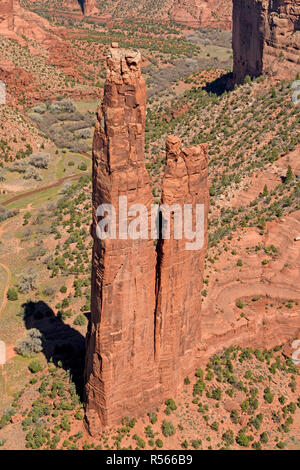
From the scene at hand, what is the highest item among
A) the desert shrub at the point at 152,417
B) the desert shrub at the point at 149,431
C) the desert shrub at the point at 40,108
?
the desert shrub at the point at 40,108

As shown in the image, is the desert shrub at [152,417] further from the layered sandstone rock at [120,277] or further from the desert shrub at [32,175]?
the desert shrub at [32,175]

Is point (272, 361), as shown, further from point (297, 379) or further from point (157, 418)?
point (157, 418)

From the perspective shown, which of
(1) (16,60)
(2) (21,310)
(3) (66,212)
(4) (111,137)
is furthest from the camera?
(1) (16,60)

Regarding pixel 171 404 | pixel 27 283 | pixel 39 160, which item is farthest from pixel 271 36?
pixel 171 404

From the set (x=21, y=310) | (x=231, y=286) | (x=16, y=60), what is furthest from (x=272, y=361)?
(x=16, y=60)

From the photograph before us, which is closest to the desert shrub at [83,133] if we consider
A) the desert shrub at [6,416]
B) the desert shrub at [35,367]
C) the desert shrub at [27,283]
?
the desert shrub at [27,283]

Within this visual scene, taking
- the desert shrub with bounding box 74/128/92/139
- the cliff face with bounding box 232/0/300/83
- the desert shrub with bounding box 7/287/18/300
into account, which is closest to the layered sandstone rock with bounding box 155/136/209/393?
the desert shrub with bounding box 7/287/18/300

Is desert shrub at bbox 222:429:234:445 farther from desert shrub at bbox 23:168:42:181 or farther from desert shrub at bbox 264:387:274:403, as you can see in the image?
desert shrub at bbox 23:168:42:181
